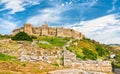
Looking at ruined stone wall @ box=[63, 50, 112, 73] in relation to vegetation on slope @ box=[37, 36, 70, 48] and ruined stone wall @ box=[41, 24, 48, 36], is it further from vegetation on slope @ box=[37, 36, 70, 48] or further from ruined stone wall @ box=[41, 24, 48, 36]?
ruined stone wall @ box=[41, 24, 48, 36]

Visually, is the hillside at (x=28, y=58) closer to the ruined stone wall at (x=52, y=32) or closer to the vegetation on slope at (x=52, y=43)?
the vegetation on slope at (x=52, y=43)

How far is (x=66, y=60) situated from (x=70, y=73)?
9.04 metres

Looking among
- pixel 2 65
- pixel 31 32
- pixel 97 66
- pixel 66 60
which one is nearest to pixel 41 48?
pixel 66 60

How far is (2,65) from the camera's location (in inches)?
1473

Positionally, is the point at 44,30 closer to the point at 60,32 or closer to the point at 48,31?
the point at 48,31

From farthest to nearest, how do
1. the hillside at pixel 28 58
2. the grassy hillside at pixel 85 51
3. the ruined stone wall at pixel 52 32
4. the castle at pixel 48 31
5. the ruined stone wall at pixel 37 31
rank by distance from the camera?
the ruined stone wall at pixel 52 32
the ruined stone wall at pixel 37 31
the castle at pixel 48 31
the grassy hillside at pixel 85 51
the hillside at pixel 28 58

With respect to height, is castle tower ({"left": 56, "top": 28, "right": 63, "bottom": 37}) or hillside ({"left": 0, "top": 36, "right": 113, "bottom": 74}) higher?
castle tower ({"left": 56, "top": 28, "right": 63, "bottom": 37})

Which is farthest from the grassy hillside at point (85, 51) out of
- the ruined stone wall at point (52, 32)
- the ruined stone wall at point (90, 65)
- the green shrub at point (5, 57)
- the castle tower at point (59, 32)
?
the ruined stone wall at point (52, 32)

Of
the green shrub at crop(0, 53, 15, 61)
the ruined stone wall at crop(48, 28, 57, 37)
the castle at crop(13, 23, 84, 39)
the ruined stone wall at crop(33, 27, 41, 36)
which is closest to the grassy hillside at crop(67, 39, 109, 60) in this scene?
the green shrub at crop(0, 53, 15, 61)

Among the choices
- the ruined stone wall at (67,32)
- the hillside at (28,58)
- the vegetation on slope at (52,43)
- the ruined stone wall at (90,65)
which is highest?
the ruined stone wall at (67,32)

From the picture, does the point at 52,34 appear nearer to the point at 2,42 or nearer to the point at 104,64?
the point at 2,42

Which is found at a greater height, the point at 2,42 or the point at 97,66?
the point at 2,42

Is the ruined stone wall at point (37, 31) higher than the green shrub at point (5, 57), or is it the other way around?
the ruined stone wall at point (37, 31)

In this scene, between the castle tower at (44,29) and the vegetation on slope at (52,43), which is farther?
the castle tower at (44,29)
